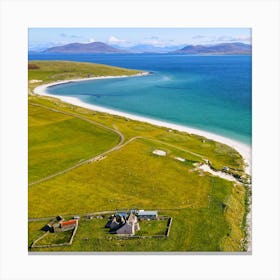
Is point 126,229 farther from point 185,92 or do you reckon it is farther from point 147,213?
point 185,92

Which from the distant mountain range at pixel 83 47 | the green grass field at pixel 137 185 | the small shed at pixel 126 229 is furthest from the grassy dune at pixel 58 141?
the small shed at pixel 126 229

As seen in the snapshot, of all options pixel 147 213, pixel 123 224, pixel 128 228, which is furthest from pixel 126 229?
pixel 147 213

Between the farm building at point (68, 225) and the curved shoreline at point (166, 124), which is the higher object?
the curved shoreline at point (166, 124)

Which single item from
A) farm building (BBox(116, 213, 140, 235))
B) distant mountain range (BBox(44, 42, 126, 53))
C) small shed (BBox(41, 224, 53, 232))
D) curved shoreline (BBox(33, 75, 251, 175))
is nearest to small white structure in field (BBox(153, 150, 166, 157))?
curved shoreline (BBox(33, 75, 251, 175))

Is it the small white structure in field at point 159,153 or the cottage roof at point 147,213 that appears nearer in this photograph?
the cottage roof at point 147,213

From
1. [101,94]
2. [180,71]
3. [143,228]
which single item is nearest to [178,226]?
[143,228]

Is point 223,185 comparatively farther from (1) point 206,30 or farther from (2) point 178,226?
(1) point 206,30

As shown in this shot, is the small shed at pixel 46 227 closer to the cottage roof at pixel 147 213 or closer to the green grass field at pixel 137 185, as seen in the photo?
the green grass field at pixel 137 185
